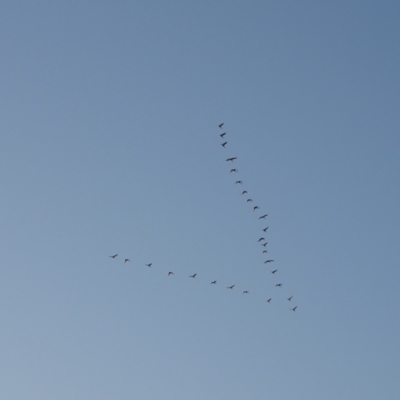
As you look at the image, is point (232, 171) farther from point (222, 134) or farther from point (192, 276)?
point (192, 276)

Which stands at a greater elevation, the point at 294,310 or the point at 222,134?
the point at 222,134

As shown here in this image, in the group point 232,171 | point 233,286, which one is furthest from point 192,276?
point 232,171

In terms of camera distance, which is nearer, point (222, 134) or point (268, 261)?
point (222, 134)

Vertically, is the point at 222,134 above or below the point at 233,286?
above

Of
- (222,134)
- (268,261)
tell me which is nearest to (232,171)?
(222,134)

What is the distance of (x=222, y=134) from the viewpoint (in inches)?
6481

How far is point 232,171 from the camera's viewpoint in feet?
546

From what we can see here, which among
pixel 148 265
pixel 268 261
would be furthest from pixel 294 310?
pixel 148 265

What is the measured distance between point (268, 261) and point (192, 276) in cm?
1370

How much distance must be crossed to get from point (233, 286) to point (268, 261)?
755 centimetres

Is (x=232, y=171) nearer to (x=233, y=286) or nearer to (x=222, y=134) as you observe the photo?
(x=222, y=134)

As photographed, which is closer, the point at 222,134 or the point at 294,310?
the point at 222,134

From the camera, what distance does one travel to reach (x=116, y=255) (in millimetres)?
173625

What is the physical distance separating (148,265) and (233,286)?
14.8 metres
